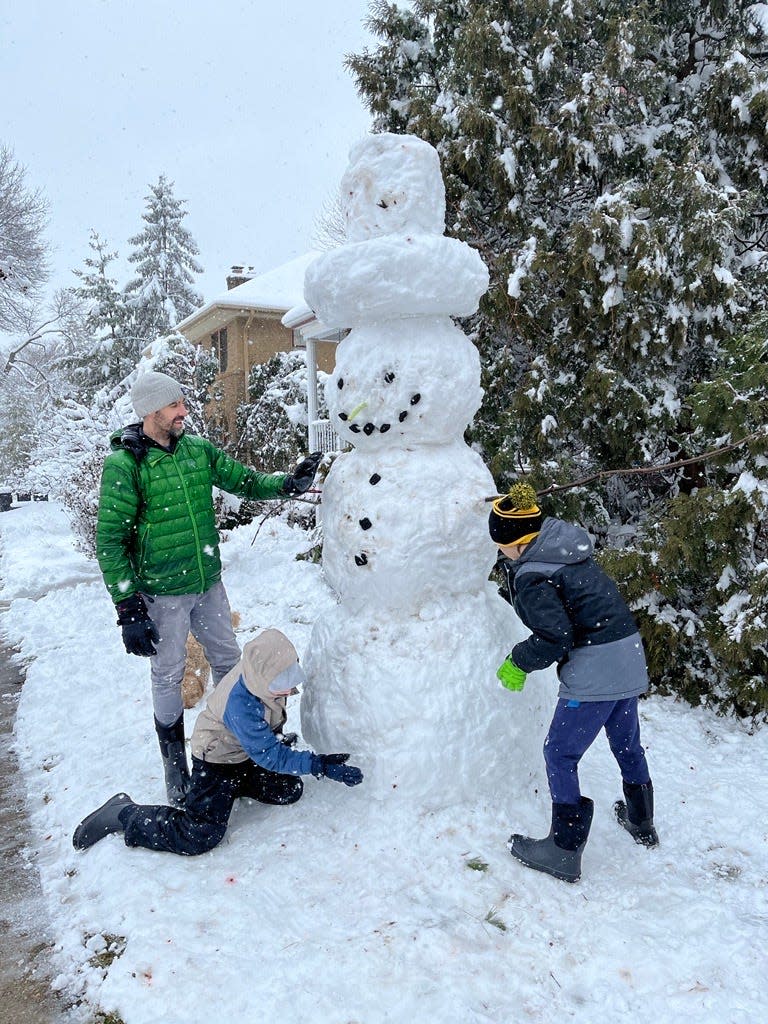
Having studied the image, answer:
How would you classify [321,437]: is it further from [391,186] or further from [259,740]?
[259,740]

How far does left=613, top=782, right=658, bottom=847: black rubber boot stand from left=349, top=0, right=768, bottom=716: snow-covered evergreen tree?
2.02m

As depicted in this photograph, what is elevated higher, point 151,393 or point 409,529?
point 151,393

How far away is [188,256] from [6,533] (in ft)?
48.9

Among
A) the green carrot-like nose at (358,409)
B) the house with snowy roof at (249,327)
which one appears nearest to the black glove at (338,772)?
the green carrot-like nose at (358,409)

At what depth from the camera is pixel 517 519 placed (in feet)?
9.11

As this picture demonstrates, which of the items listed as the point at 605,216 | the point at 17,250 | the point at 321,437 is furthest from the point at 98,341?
the point at 605,216

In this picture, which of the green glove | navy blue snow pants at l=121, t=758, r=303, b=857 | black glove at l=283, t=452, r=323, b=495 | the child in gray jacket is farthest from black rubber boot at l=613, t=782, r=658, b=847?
black glove at l=283, t=452, r=323, b=495

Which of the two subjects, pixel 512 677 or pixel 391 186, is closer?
pixel 512 677

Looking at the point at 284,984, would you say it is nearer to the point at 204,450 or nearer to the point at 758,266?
the point at 204,450

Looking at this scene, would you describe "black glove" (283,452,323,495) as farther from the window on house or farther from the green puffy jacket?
the window on house

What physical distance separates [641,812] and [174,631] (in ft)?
7.36

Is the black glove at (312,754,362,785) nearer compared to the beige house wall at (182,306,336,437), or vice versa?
the black glove at (312,754,362,785)

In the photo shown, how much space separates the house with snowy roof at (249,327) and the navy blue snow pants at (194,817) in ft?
45.7

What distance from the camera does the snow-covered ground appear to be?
221 centimetres
